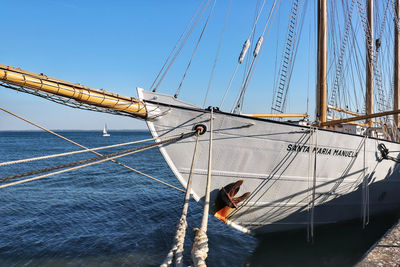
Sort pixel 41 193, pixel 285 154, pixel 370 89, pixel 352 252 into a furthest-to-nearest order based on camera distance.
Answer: pixel 41 193, pixel 370 89, pixel 352 252, pixel 285 154

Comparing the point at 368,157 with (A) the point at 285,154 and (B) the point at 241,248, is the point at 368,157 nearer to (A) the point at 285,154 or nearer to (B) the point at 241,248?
(A) the point at 285,154

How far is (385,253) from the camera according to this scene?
4125 millimetres

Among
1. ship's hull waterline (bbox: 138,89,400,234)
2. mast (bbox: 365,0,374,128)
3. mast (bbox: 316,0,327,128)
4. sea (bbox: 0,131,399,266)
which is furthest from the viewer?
mast (bbox: 365,0,374,128)

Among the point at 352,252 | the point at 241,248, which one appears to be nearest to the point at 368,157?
the point at 352,252

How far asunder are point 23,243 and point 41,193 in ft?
23.3

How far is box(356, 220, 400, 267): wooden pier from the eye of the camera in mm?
3828

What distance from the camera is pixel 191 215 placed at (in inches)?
438

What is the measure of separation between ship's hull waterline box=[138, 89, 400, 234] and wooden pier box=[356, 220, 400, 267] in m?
2.07

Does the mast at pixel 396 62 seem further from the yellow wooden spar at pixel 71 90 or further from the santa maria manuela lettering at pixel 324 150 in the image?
the yellow wooden spar at pixel 71 90

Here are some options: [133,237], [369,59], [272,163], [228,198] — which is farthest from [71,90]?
[369,59]

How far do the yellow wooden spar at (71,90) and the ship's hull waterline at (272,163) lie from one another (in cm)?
50

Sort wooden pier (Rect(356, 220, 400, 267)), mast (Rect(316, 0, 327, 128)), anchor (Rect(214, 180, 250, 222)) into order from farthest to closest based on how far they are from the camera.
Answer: mast (Rect(316, 0, 327, 128))
anchor (Rect(214, 180, 250, 222))
wooden pier (Rect(356, 220, 400, 267))

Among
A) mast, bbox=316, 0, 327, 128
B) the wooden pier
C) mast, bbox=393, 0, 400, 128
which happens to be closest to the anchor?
the wooden pier

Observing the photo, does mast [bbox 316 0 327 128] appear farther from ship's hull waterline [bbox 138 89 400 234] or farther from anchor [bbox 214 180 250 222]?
anchor [bbox 214 180 250 222]
